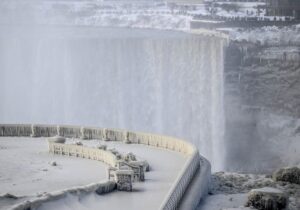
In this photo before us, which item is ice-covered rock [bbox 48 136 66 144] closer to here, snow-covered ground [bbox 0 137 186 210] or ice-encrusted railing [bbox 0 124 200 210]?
snow-covered ground [bbox 0 137 186 210]

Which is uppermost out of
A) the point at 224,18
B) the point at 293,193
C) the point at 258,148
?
the point at 224,18

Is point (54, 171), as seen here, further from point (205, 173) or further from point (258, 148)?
point (258, 148)

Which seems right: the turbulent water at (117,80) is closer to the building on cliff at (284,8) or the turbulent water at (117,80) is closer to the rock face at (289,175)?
the building on cliff at (284,8)

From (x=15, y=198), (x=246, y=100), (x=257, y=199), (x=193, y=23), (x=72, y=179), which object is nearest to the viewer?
(x=15, y=198)

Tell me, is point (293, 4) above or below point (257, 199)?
above

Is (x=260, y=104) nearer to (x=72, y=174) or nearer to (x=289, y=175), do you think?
(x=289, y=175)

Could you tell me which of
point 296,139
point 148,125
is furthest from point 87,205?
point 148,125

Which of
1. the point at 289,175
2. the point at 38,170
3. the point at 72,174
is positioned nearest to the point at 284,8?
the point at 289,175

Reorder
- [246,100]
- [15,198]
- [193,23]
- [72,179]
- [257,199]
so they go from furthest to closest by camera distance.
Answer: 1. [193,23]
2. [246,100]
3. [72,179]
4. [257,199]
5. [15,198]
